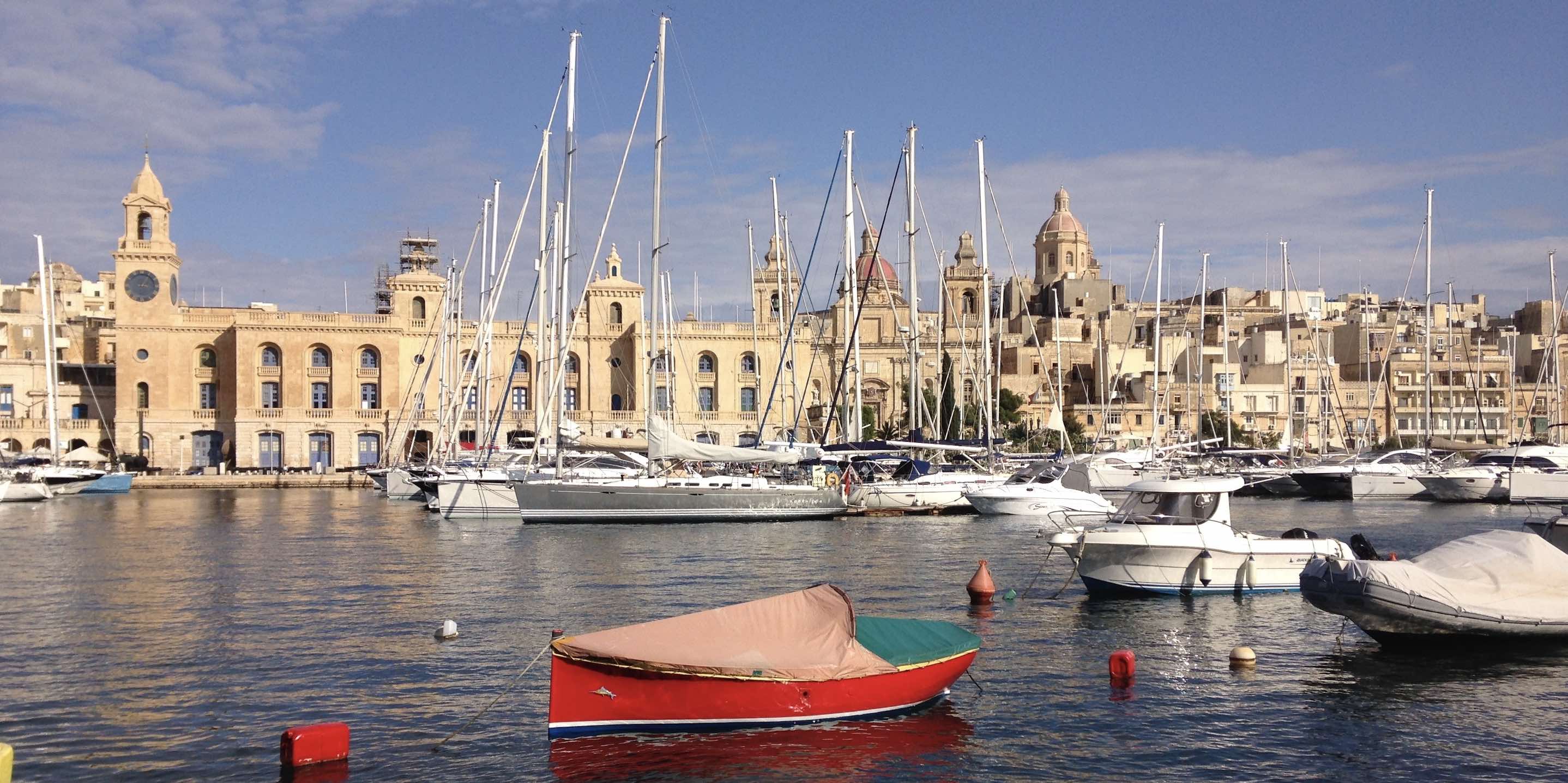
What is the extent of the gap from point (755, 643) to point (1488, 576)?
10.8 meters

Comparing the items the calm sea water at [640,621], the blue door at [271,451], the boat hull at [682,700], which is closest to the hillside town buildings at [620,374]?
the blue door at [271,451]

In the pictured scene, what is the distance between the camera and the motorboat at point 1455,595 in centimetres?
1891

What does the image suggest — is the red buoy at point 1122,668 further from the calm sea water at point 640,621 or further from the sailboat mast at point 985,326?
the sailboat mast at point 985,326

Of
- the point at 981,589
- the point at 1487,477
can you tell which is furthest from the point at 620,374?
the point at 981,589

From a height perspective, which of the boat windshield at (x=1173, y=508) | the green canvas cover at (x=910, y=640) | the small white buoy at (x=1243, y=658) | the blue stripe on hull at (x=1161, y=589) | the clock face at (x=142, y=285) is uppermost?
the clock face at (x=142, y=285)

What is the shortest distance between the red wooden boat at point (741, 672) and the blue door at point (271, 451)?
64.5m

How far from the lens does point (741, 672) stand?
1484cm

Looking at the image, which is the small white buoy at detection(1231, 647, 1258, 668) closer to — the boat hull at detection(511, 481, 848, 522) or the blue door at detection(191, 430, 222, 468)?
the boat hull at detection(511, 481, 848, 522)

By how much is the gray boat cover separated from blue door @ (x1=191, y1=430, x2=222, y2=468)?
67311 millimetres

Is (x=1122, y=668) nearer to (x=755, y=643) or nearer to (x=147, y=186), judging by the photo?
(x=755, y=643)

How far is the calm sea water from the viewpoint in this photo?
14.6 meters

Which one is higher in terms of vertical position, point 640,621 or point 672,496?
point 672,496

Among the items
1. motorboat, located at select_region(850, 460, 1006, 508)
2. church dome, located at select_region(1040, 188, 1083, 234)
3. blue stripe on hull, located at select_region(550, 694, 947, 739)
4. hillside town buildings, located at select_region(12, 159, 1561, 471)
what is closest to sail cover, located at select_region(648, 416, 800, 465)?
motorboat, located at select_region(850, 460, 1006, 508)

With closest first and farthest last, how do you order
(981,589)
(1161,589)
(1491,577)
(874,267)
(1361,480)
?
1. (1491,577)
2. (1161,589)
3. (981,589)
4. (1361,480)
5. (874,267)
